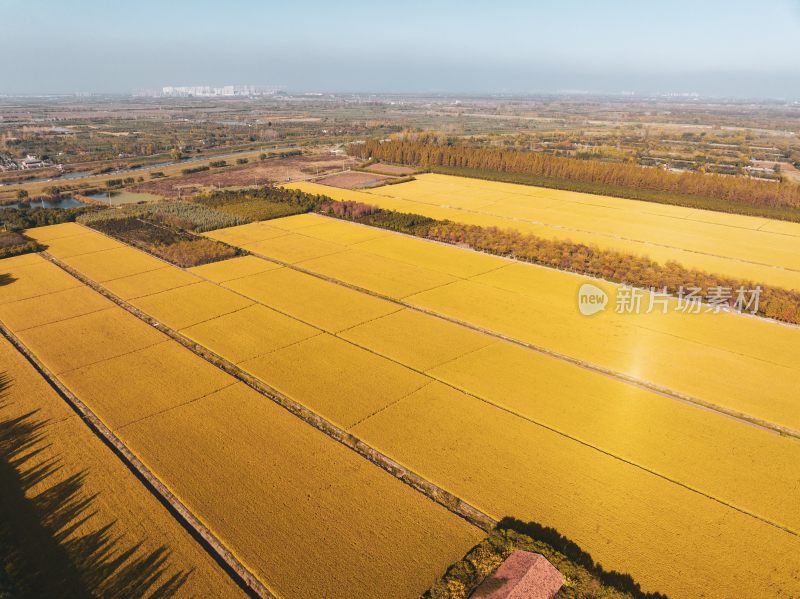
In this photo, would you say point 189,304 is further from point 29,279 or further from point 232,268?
point 29,279

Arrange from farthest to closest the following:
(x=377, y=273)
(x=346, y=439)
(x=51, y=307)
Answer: (x=377, y=273) → (x=51, y=307) → (x=346, y=439)

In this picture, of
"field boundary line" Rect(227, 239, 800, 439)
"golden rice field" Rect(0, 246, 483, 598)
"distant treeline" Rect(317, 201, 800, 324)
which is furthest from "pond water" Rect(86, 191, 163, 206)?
"golden rice field" Rect(0, 246, 483, 598)

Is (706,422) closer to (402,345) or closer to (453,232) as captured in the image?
(402,345)

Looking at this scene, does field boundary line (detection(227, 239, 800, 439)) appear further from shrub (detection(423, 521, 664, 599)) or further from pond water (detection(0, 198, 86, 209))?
pond water (detection(0, 198, 86, 209))

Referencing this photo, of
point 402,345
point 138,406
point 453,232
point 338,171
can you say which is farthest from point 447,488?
point 338,171

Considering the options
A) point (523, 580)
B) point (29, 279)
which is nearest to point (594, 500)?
point (523, 580)

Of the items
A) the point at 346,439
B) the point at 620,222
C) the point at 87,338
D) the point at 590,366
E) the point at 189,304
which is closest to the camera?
the point at 346,439
